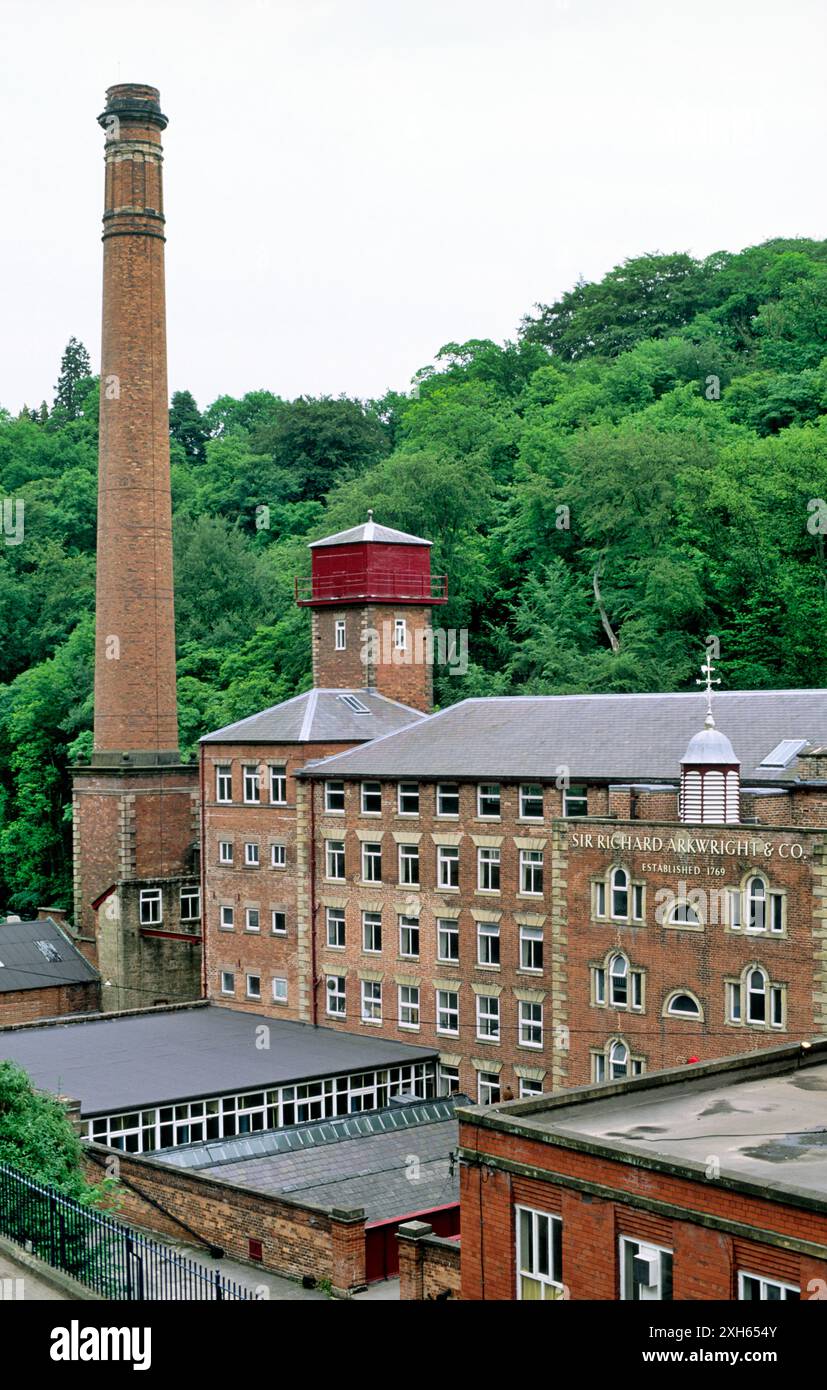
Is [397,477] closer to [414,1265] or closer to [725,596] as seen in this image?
[725,596]

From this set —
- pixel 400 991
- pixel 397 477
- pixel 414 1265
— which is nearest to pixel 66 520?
pixel 397 477

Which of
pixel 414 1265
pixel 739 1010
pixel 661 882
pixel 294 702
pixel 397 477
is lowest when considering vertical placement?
pixel 414 1265

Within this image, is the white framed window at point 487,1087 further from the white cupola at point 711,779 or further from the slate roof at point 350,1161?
the white cupola at point 711,779

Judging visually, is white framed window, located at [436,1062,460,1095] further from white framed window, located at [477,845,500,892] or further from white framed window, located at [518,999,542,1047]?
white framed window, located at [477,845,500,892]

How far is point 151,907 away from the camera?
5581 cm

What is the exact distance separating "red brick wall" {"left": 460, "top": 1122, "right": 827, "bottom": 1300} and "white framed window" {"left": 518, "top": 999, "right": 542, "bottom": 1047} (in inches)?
745

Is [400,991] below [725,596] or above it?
below

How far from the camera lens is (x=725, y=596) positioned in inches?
Answer: 2408

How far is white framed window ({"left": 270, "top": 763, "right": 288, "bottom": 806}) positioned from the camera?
4753 cm

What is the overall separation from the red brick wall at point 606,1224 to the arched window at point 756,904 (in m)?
14.7

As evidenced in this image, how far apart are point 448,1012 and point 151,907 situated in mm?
16982

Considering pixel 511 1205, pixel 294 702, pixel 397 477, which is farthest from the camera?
pixel 397 477
